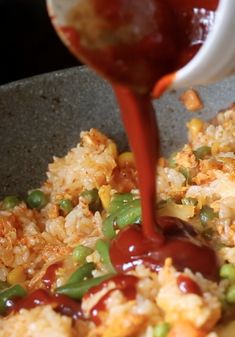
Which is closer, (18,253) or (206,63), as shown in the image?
(206,63)

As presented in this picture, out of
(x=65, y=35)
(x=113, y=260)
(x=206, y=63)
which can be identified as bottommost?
(x=113, y=260)

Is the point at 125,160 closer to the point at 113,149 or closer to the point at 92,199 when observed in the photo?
the point at 113,149

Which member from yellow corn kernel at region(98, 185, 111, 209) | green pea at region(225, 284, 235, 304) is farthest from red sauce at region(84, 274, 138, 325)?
yellow corn kernel at region(98, 185, 111, 209)

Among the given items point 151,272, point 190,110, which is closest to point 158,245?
point 151,272

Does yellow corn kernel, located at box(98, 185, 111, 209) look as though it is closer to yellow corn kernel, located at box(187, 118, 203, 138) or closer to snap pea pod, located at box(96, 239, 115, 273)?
snap pea pod, located at box(96, 239, 115, 273)

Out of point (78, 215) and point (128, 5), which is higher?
point (128, 5)

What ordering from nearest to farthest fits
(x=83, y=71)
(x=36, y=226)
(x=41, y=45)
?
1. (x=36, y=226)
2. (x=83, y=71)
3. (x=41, y=45)

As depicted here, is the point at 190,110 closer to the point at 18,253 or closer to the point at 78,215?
the point at 78,215

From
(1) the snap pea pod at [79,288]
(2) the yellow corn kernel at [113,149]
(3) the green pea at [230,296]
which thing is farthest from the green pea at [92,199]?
(3) the green pea at [230,296]

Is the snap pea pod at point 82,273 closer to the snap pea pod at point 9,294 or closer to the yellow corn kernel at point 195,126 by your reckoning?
the snap pea pod at point 9,294
